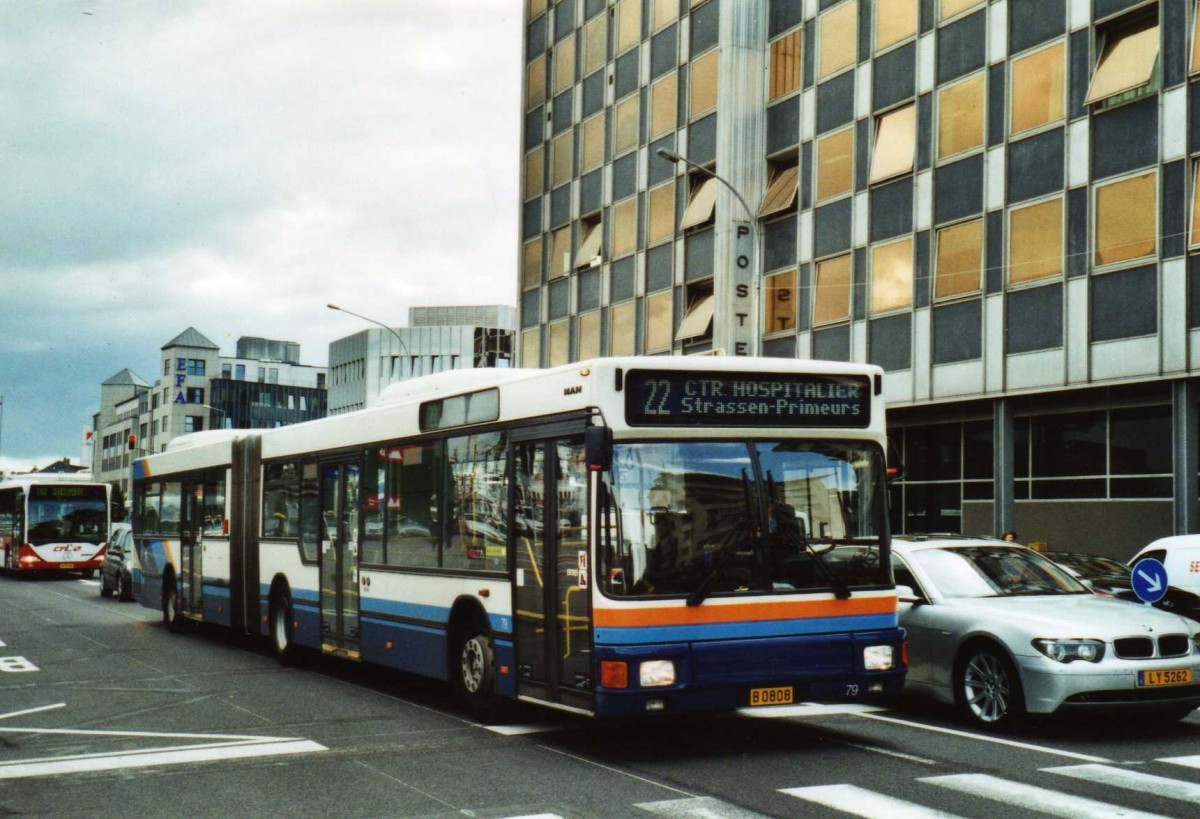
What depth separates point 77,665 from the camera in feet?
51.0

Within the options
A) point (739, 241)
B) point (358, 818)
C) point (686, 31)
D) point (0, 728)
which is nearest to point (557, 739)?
point (358, 818)

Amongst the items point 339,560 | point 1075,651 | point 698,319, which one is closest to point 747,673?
point 1075,651

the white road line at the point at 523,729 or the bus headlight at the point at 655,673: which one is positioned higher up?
the bus headlight at the point at 655,673

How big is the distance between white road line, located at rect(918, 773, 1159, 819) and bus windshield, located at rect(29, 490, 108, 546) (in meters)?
34.4

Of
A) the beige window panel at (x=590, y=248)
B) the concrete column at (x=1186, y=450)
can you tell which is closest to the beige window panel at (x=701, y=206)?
the beige window panel at (x=590, y=248)

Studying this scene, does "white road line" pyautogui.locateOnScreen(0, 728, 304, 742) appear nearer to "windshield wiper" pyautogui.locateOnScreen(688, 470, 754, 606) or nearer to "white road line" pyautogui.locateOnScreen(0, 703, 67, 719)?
"white road line" pyautogui.locateOnScreen(0, 703, 67, 719)

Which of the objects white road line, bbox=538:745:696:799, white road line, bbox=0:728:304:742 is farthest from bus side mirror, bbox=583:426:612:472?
white road line, bbox=0:728:304:742

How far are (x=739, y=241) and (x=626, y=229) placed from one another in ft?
21.6

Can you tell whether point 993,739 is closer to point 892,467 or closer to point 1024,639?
point 1024,639

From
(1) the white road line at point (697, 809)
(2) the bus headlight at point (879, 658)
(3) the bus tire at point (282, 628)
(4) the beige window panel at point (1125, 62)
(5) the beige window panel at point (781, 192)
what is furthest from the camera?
(5) the beige window panel at point (781, 192)

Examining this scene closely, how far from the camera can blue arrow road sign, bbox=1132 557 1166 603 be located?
12.3m

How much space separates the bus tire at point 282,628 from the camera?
15442 millimetres

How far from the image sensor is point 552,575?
9602 mm

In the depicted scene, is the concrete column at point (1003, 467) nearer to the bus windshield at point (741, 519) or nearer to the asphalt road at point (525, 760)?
the asphalt road at point (525, 760)
